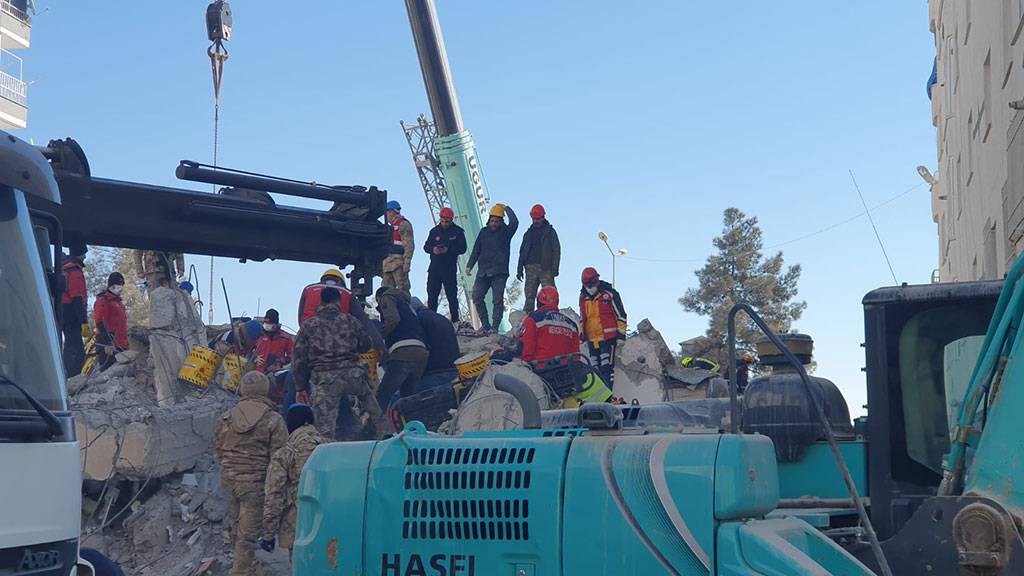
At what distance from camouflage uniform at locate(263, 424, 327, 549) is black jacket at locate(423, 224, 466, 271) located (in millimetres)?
6857

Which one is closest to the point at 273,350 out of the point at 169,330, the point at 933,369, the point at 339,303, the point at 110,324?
the point at 169,330

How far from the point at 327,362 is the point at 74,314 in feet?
13.9

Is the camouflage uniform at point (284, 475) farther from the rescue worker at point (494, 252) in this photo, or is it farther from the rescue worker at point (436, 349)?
the rescue worker at point (494, 252)

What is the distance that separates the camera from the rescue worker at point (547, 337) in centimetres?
1334

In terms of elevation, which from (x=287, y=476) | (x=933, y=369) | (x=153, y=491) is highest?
(x=933, y=369)

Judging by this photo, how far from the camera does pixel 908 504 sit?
4.72 m

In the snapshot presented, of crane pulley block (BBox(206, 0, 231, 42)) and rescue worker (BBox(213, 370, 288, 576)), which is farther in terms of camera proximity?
crane pulley block (BBox(206, 0, 231, 42))

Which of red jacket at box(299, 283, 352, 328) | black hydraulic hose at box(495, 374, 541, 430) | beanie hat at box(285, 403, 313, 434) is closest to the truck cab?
black hydraulic hose at box(495, 374, 541, 430)

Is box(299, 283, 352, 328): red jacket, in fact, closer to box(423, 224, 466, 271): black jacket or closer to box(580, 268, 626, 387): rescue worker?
box(580, 268, 626, 387): rescue worker

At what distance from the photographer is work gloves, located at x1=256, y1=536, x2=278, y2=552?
34.1 ft

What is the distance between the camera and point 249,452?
10.5 metres

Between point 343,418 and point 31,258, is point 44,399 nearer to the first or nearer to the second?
point 31,258

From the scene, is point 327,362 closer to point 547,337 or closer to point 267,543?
point 267,543

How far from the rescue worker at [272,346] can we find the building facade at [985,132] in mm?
8062
